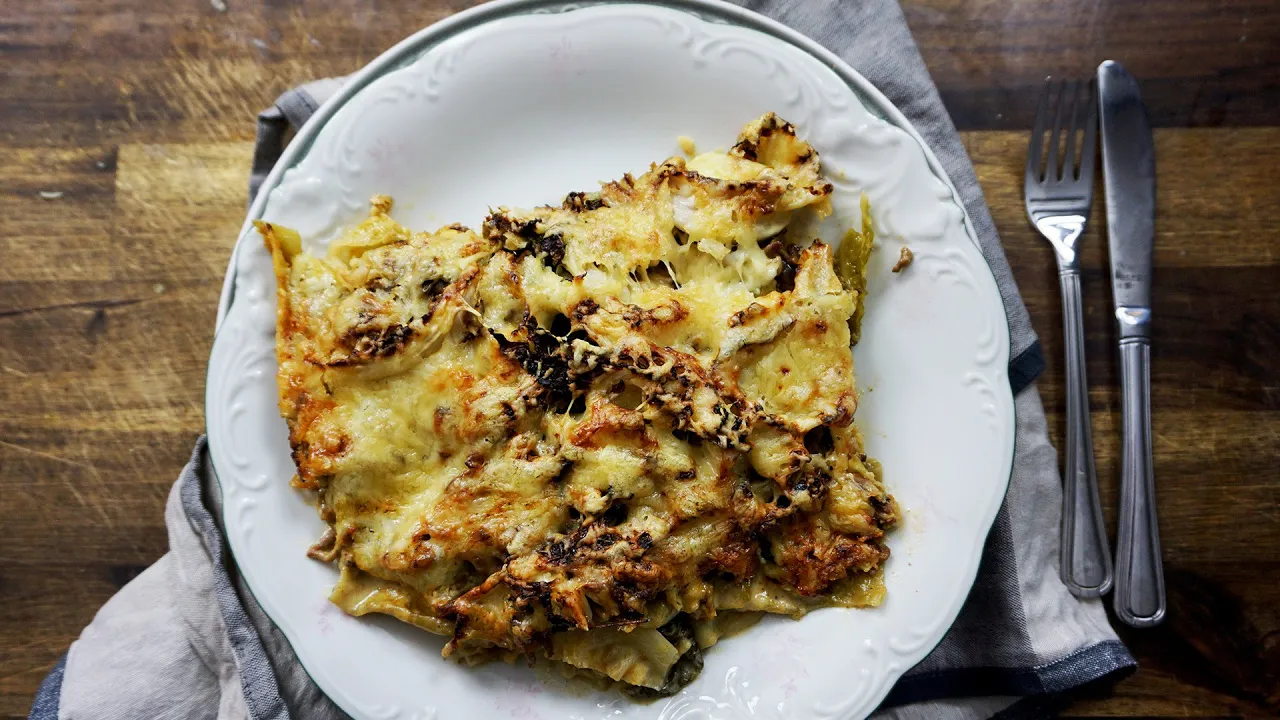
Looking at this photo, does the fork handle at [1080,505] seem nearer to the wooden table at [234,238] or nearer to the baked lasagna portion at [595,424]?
the wooden table at [234,238]

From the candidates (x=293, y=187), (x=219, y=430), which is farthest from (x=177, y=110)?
(x=219, y=430)

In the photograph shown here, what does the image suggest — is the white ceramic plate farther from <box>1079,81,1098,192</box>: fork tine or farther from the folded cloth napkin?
<box>1079,81,1098,192</box>: fork tine

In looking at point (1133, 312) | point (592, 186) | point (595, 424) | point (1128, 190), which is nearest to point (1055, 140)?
point (1128, 190)

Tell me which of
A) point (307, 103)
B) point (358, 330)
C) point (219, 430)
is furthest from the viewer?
point (307, 103)

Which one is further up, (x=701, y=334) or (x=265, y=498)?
(x=701, y=334)

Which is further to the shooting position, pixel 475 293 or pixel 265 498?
pixel 265 498

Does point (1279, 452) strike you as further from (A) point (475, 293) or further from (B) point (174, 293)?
(B) point (174, 293)

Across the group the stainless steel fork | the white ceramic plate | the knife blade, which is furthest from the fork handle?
the white ceramic plate
